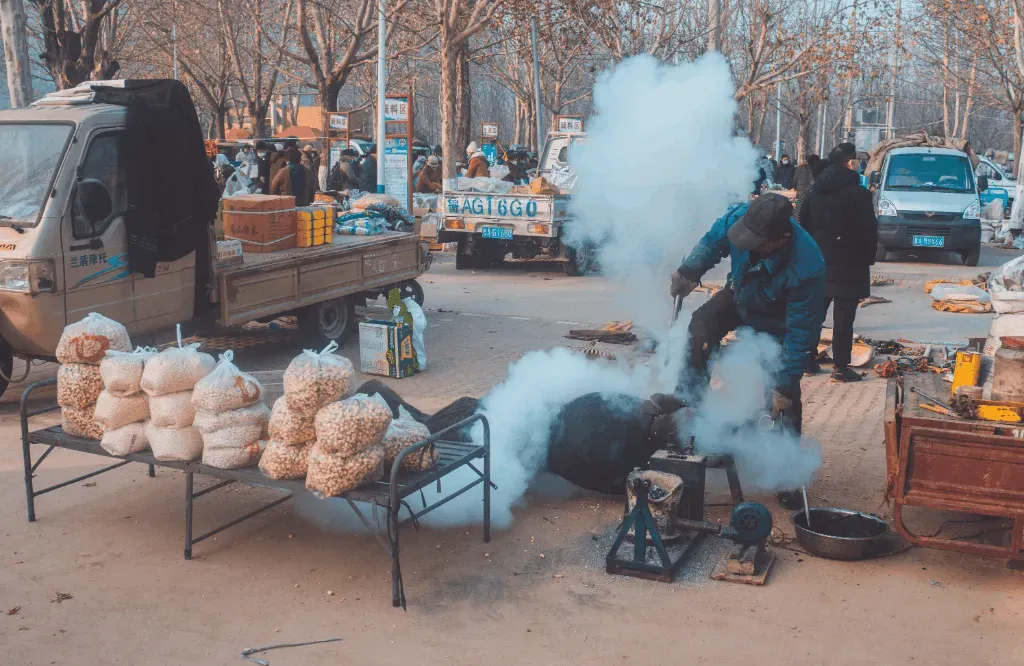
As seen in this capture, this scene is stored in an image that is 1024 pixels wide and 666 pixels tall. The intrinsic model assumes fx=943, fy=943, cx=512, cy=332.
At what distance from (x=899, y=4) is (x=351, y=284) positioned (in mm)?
22815

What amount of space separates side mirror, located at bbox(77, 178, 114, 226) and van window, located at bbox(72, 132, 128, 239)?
9cm

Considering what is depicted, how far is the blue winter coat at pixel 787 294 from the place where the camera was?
550cm

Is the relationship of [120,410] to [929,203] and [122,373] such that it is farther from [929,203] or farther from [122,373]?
[929,203]

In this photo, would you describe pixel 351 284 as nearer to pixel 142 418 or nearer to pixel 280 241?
pixel 280 241

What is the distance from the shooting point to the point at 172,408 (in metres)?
4.84

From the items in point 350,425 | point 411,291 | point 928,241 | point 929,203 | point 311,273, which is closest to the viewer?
point 350,425

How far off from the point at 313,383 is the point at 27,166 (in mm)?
4604

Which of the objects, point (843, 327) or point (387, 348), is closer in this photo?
point (843, 327)

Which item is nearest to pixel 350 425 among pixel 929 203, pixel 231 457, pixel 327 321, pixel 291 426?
pixel 291 426

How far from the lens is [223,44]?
1398 inches

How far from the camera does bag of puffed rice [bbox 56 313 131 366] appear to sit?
5.21 m

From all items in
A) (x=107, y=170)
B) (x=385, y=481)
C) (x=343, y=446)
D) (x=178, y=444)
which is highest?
(x=107, y=170)

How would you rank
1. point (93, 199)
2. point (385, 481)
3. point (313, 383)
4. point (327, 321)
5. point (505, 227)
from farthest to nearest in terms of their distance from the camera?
point (505, 227) → point (327, 321) → point (93, 199) → point (385, 481) → point (313, 383)

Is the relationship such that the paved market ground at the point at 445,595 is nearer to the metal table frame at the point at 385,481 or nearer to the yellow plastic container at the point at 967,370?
the metal table frame at the point at 385,481
